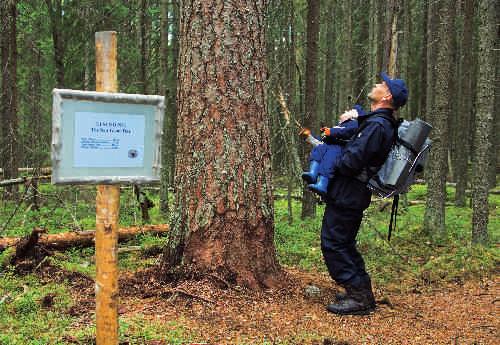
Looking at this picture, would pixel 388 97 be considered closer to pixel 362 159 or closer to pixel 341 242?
pixel 362 159

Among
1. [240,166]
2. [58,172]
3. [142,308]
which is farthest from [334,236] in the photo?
[58,172]

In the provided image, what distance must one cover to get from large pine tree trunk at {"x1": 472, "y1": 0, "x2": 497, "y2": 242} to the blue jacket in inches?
155

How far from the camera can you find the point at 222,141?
4602mm

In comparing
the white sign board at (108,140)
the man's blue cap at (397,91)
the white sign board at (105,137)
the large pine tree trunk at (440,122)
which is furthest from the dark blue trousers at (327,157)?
the large pine tree trunk at (440,122)

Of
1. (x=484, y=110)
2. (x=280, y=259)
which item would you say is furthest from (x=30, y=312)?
(x=484, y=110)

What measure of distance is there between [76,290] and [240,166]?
2.19 meters

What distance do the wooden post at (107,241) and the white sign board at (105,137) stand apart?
165 mm

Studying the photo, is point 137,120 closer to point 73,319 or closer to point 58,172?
point 58,172

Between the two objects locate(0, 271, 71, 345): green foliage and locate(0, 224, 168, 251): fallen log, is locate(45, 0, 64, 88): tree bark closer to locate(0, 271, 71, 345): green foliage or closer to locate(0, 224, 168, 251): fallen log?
locate(0, 224, 168, 251): fallen log

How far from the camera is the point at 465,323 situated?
487cm

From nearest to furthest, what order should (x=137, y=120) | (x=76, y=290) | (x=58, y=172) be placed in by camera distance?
1. (x=58, y=172)
2. (x=137, y=120)
3. (x=76, y=290)

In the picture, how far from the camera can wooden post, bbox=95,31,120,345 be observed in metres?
3.01

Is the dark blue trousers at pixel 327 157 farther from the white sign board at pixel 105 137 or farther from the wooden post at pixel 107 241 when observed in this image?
the wooden post at pixel 107 241

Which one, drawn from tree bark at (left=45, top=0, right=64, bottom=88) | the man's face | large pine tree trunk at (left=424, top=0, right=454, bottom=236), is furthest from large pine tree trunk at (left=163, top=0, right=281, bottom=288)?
tree bark at (left=45, top=0, right=64, bottom=88)
